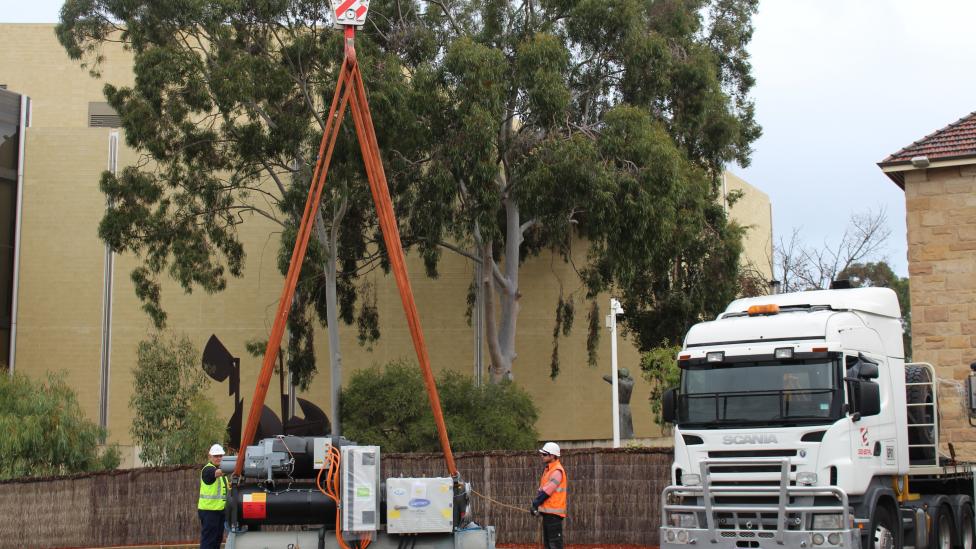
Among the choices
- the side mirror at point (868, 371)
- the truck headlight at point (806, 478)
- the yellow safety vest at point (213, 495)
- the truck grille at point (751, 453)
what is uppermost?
the side mirror at point (868, 371)

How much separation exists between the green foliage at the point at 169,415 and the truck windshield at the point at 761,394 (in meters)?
15.7

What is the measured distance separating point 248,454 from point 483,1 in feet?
68.4

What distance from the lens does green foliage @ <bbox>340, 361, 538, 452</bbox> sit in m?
28.5

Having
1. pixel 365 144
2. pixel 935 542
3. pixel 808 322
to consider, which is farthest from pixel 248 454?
pixel 935 542

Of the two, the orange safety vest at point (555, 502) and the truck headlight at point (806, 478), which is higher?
the truck headlight at point (806, 478)

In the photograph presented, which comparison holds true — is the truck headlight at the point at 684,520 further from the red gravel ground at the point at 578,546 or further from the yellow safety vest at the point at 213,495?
the yellow safety vest at the point at 213,495

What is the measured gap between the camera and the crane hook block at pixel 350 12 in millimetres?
14039

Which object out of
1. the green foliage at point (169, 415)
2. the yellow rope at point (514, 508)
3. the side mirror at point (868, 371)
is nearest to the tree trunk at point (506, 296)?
the green foliage at point (169, 415)

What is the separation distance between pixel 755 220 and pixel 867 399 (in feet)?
113

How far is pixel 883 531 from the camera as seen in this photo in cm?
1342

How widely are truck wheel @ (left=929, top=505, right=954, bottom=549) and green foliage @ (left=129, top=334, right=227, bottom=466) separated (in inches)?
663

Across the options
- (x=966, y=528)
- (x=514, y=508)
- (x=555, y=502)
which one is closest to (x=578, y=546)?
(x=514, y=508)

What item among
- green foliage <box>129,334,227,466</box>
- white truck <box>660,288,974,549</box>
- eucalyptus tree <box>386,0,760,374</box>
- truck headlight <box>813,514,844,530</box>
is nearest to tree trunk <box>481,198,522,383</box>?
eucalyptus tree <box>386,0,760,374</box>

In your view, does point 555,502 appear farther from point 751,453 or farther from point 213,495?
point 213,495
